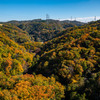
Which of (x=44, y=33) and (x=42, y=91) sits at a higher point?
(x=44, y=33)

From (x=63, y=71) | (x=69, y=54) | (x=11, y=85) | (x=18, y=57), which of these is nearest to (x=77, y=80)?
(x=63, y=71)

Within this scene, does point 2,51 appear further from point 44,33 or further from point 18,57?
point 44,33

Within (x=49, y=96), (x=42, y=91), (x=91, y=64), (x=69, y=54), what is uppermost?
(x=69, y=54)

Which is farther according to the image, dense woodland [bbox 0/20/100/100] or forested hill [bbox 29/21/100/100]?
forested hill [bbox 29/21/100/100]

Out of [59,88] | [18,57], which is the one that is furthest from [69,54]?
[18,57]

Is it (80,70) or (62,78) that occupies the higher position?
(80,70)

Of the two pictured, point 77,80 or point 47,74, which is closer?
point 77,80

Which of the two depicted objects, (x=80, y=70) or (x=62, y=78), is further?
(x=62, y=78)

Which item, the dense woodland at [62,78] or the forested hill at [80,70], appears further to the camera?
the forested hill at [80,70]

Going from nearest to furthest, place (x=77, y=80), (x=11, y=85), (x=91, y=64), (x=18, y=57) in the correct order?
(x=11, y=85) < (x=77, y=80) < (x=91, y=64) < (x=18, y=57)

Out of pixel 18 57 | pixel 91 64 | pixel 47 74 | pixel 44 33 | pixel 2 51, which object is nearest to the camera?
pixel 91 64
